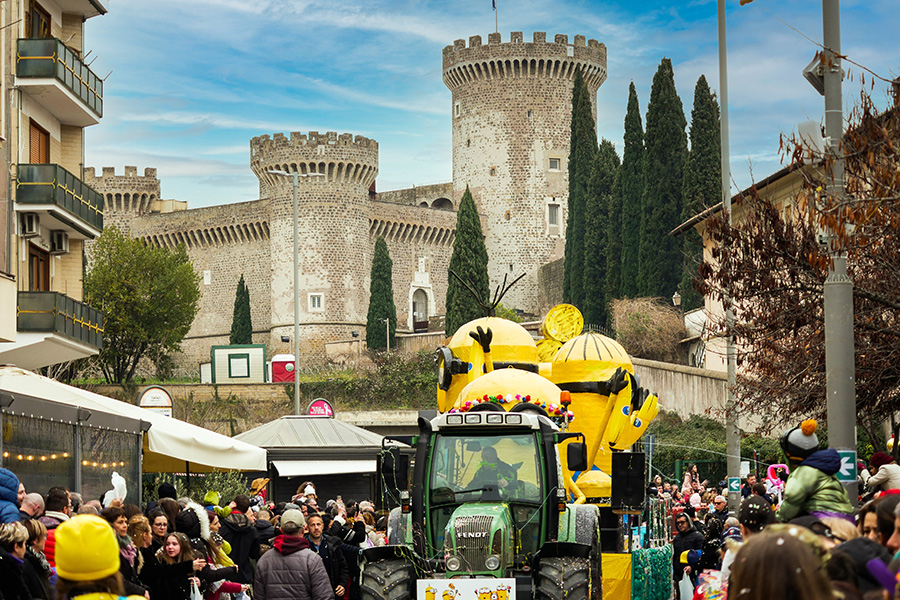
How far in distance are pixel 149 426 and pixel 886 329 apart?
26.5ft

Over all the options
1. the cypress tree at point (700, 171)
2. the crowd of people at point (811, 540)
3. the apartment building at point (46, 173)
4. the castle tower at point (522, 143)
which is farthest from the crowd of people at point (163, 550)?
the castle tower at point (522, 143)

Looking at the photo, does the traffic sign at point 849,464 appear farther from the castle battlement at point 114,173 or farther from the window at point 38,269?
the castle battlement at point 114,173

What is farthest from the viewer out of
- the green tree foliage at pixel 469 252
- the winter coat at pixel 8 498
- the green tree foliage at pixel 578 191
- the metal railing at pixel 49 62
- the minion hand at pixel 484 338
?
the green tree foliage at pixel 469 252

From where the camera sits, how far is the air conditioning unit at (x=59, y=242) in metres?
28.6

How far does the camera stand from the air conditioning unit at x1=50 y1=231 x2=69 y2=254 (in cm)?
2859

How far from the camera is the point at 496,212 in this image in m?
77.6

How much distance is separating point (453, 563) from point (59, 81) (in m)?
18.9

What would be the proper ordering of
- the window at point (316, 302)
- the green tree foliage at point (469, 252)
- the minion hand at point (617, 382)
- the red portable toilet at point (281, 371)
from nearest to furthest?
the minion hand at point (617, 382) < the red portable toilet at point (281, 371) < the green tree foliage at point (469, 252) < the window at point (316, 302)

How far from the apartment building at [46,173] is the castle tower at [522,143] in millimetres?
48868

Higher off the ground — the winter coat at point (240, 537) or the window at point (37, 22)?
the window at point (37, 22)

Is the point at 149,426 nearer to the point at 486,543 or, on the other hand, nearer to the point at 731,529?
the point at 486,543

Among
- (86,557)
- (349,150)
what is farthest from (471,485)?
(349,150)

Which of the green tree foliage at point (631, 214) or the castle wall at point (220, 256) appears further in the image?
the castle wall at point (220, 256)

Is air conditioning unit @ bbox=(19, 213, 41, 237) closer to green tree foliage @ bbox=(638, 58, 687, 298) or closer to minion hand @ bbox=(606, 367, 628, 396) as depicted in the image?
minion hand @ bbox=(606, 367, 628, 396)
